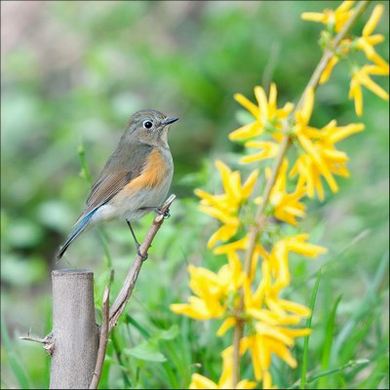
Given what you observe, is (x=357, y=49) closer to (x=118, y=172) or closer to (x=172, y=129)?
(x=118, y=172)

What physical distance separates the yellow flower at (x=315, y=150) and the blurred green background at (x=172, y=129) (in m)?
1.92

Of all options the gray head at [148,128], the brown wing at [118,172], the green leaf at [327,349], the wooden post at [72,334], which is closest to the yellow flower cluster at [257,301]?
the wooden post at [72,334]

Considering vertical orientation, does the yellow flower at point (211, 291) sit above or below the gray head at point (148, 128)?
below

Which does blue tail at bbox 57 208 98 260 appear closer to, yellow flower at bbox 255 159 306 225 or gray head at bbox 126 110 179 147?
gray head at bbox 126 110 179 147

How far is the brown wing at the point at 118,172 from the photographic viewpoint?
11.9ft

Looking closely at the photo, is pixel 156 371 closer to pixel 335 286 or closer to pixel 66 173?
pixel 335 286

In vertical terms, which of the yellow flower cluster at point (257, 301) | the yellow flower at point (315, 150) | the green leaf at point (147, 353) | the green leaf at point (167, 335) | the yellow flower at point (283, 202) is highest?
the yellow flower at point (315, 150)

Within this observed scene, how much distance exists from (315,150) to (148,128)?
248 centimetres

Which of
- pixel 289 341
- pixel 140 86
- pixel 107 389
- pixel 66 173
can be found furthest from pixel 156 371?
pixel 140 86

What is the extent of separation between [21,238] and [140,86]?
1731 mm

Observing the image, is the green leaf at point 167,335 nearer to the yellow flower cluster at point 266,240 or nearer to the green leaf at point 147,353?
the green leaf at point 147,353

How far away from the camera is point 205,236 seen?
13.5ft

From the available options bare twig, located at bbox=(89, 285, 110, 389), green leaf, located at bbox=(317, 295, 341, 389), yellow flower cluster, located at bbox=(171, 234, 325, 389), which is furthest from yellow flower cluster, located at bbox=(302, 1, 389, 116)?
green leaf, located at bbox=(317, 295, 341, 389)

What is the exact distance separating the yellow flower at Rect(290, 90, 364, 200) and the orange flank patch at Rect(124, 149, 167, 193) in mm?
2046
